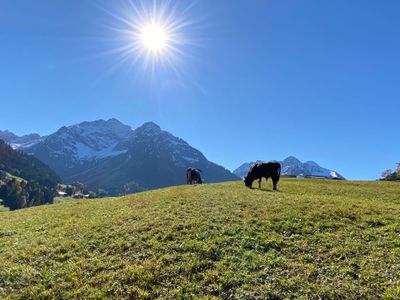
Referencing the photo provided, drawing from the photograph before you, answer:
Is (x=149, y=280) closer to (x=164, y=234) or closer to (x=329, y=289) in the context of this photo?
(x=164, y=234)

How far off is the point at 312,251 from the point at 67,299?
11.1m

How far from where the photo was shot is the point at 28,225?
27.0 m

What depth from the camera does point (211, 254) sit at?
1750 cm

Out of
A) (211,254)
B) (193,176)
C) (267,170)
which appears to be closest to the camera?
(211,254)

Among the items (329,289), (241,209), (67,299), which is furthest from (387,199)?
(67,299)

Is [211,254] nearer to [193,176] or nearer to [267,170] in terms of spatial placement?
[267,170]

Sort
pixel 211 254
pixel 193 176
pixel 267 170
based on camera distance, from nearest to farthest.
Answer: pixel 211 254, pixel 267 170, pixel 193 176

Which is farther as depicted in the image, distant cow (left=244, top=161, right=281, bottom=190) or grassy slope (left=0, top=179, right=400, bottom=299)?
distant cow (left=244, top=161, right=281, bottom=190)

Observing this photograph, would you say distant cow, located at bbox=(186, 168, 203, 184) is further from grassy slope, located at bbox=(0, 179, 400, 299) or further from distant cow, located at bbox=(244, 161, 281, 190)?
grassy slope, located at bbox=(0, 179, 400, 299)

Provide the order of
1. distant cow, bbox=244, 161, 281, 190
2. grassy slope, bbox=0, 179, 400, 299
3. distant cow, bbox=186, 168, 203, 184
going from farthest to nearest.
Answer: distant cow, bbox=186, 168, 203, 184, distant cow, bbox=244, 161, 281, 190, grassy slope, bbox=0, 179, 400, 299

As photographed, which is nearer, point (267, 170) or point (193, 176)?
point (267, 170)

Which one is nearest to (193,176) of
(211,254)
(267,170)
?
(267,170)

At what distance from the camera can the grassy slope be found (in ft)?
47.7

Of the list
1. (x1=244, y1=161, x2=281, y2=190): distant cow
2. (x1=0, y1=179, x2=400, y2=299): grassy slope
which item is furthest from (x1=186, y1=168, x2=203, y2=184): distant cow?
(x1=0, y1=179, x2=400, y2=299): grassy slope
